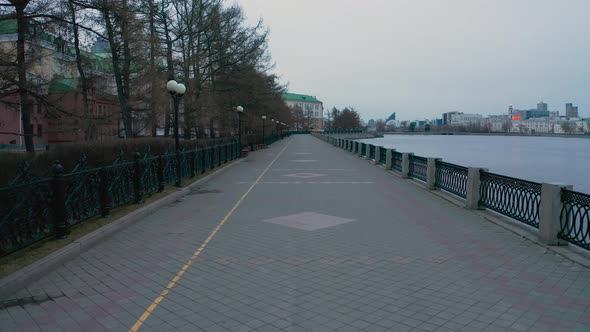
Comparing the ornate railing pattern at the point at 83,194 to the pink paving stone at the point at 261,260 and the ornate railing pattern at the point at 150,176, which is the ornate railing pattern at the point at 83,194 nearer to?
the ornate railing pattern at the point at 150,176

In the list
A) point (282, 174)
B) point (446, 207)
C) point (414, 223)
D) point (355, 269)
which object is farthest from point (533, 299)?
point (282, 174)

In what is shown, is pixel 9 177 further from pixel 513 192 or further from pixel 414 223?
pixel 513 192

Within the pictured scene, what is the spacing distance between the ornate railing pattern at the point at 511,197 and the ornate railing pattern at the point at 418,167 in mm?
5362

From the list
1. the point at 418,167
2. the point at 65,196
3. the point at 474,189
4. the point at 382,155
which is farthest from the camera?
the point at 382,155

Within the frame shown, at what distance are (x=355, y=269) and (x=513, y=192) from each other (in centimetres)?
460

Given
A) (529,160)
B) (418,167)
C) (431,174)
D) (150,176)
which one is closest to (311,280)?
(150,176)

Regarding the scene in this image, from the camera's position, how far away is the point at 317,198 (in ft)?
39.4

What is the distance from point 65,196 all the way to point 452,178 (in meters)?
9.71

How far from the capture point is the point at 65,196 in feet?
23.4

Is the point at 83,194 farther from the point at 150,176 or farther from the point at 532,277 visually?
the point at 532,277

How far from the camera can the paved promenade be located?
419 cm

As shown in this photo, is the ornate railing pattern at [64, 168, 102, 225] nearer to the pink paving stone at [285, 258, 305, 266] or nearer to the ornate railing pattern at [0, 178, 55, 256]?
the ornate railing pattern at [0, 178, 55, 256]

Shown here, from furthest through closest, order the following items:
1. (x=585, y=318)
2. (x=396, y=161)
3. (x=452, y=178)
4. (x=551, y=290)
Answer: (x=396, y=161) < (x=452, y=178) < (x=551, y=290) < (x=585, y=318)

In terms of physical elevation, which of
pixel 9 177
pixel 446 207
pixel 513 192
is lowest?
pixel 446 207
